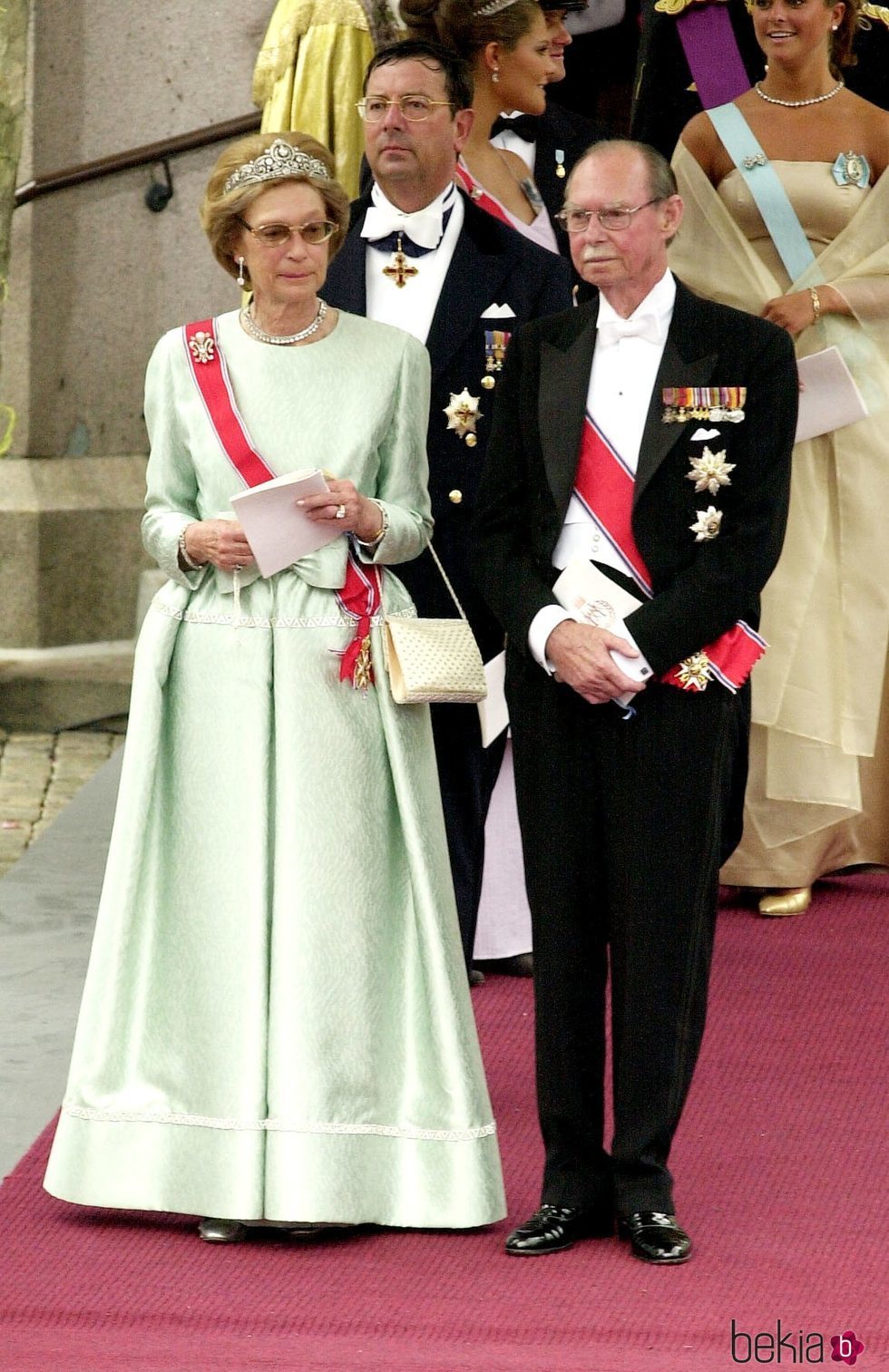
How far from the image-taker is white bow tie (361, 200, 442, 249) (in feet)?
16.8

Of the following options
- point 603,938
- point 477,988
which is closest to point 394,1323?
point 603,938

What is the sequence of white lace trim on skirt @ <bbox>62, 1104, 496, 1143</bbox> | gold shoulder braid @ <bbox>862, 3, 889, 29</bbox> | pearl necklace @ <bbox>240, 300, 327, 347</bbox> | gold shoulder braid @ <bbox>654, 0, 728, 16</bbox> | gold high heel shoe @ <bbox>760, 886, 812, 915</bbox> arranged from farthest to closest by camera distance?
gold shoulder braid @ <bbox>654, 0, 728, 16</bbox>
gold high heel shoe @ <bbox>760, 886, 812, 915</bbox>
gold shoulder braid @ <bbox>862, 3, 889, 29</bbox>
pearl necklace @ <bbox>240, 300, 327, 347</bbox>
white lace trim on skirt @ <bbox>62, 1104, 496, 1143</bbox>

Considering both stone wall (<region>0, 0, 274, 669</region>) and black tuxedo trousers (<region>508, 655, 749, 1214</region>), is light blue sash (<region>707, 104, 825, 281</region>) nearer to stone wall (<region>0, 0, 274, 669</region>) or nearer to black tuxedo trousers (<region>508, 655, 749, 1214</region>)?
black tuxedo trousers (<region>508, 655, 749, 1214</region>)

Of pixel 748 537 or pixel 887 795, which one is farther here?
pixel 887 795

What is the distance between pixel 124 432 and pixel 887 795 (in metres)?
4.47

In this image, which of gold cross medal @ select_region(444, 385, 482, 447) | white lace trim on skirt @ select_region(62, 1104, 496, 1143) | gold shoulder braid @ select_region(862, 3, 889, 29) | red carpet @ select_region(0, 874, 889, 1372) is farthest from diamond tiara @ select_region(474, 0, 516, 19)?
white lace trim on skirt @ select_region(62, 1104, 496, 1143)

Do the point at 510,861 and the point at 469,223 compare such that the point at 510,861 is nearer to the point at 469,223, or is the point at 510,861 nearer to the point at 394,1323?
the point at 469,223

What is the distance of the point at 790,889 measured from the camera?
627 cm

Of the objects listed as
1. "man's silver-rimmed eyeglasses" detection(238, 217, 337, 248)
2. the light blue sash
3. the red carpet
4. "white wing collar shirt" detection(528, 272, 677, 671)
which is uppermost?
the light blue sash

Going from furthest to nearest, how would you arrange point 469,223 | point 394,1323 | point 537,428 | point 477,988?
point 477,988, point 469,223, point 537,428, point 394,1323

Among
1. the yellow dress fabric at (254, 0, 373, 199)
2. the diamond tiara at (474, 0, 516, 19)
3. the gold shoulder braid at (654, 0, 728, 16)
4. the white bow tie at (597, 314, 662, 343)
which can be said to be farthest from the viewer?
the yellow dress fabric at (254, 0, 373, 199)

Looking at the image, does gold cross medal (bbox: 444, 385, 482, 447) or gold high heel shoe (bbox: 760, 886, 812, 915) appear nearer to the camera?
gold cross medal (bbox: 444, 385, 482, 447)

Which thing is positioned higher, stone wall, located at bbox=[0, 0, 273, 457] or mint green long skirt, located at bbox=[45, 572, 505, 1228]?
stone wall, located at bbox=[0, 0, 273, 457]

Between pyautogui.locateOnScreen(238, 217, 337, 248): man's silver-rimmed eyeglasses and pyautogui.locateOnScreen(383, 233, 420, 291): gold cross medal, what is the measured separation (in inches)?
45.3
